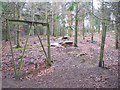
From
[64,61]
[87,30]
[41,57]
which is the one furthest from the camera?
[87,30]

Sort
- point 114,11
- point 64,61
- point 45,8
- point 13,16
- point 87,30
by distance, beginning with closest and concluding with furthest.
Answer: point 114,11 → point 64,61 → point 13,16 → point 45,8 → point 87,30

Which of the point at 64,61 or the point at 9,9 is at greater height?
the point at 9,9

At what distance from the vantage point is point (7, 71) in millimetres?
8445

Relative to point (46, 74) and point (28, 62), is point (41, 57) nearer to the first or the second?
point (28, 62)

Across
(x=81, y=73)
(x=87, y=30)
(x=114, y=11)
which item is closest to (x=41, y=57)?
(x=81, y=73)

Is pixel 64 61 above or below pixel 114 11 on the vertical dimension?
below

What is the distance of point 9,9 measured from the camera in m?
11.6

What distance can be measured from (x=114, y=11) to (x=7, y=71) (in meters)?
5.64

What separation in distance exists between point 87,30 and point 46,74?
23392 millimetres

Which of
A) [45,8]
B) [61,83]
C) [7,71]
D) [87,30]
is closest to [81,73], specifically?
[61,83]

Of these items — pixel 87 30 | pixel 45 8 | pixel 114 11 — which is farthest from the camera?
pixel 87 30

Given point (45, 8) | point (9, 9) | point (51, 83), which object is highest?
point (45, 8)

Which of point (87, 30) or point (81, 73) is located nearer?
point (81, 73)

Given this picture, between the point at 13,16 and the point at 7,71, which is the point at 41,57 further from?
the point at 13,16
